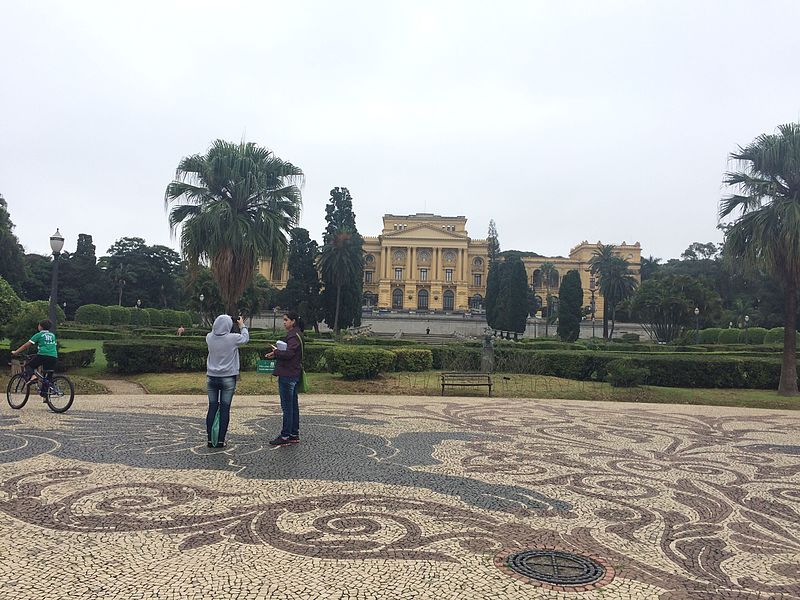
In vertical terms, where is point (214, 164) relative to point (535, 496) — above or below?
above

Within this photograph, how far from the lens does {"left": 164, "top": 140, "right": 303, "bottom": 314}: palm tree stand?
15797 millimetres

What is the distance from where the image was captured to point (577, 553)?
12.5 ft

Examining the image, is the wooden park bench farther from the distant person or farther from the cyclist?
the cyclist

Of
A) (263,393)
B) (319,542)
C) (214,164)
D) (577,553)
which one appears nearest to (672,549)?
(577,553)

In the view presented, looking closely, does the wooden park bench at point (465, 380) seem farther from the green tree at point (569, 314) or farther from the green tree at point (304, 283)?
the green tree at point (304, 283)

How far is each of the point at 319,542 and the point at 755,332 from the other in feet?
143

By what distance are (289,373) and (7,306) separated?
1194 centimetres

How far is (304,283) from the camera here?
4438 centimetres

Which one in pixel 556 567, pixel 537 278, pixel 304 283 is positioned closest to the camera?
pixel 556 567

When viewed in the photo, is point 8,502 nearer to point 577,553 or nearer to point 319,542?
point 319,542

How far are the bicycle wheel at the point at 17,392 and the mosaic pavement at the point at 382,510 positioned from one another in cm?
35

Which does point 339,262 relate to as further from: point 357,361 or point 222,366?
point 222,366

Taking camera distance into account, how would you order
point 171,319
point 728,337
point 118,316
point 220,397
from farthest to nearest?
point 171,319 → point 118,316 → point 728,337 → point 220,397

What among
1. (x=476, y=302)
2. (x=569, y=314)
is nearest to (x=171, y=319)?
(x=569, y=314)
